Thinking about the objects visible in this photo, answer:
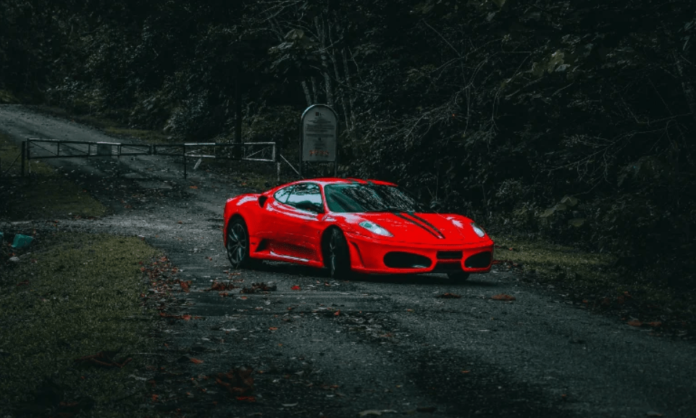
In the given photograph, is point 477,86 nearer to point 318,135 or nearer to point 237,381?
point 318,135

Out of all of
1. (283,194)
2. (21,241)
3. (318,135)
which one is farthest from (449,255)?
(318,135)

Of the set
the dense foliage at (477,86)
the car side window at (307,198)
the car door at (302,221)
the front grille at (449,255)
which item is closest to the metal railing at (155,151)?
the dense foliage at (477,86)

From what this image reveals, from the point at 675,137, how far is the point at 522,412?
11.9 m

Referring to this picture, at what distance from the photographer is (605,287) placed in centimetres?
1302

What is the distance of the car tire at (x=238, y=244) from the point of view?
14891 mm

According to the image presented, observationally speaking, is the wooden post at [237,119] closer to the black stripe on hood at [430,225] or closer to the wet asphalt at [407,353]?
the wet asphalt at [407,353]

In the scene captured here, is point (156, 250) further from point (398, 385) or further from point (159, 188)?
point (159, 188)

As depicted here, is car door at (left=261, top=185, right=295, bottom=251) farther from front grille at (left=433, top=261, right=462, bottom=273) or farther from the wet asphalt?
front grille at (left=433, top=261, right=462, bottom=273)

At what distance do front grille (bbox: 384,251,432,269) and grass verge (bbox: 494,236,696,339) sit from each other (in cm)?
174

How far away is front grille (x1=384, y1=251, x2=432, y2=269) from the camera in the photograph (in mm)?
12484

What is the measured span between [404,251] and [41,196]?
18.8 metres

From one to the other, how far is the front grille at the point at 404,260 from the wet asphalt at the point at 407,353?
0.28 meters

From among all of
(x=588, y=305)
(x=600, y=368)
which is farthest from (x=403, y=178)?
(x=600, y=368)

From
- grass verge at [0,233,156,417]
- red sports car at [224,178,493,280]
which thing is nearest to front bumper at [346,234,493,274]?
red sports car at [224,178,493,280]
